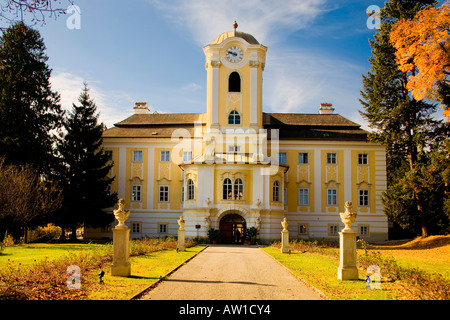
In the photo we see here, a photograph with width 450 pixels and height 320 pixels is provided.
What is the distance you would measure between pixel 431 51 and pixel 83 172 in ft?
88.0

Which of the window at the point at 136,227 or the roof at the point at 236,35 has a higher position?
the roof at the point at 236,35

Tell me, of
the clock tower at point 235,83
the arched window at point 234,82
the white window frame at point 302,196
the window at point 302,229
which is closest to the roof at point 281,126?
the clock tower at point 235,83

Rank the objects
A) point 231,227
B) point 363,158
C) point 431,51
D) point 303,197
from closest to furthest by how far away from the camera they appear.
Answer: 1. point 431,51
2. point 231,227
3. point 303,197
4. point 363,158

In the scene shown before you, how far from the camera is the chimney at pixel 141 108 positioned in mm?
48406

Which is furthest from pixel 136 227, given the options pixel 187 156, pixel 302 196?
pixel 302 196

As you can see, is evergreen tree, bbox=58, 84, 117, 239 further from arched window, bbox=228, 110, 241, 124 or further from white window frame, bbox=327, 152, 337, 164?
white window frame, bbox=327, 152, 337, 164

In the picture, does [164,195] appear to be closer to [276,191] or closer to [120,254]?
[276,191]

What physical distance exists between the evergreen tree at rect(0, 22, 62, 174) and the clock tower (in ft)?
43.0

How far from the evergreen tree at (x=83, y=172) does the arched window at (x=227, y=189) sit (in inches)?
367

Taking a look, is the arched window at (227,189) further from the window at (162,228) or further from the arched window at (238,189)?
the window at (162,228)

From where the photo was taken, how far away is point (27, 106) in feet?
111

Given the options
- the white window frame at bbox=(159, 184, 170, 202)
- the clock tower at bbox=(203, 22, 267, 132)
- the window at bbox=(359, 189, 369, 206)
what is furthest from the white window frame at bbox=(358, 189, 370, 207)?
the white window frame at bbox=(159, 184, 170, 202)

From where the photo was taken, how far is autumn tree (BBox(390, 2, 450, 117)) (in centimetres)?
2364
